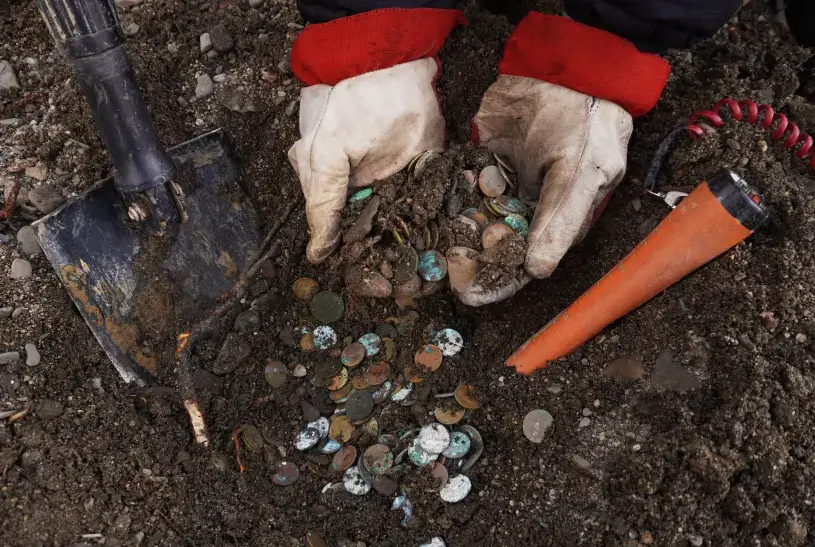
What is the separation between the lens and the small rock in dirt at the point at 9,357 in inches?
92.0

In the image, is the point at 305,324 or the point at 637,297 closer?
the point at 637,297

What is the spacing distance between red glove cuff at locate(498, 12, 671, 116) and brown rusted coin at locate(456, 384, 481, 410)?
1135mm

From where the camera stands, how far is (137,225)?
7.93 feet

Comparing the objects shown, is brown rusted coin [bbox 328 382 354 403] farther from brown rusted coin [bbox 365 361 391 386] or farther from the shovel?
the shovel

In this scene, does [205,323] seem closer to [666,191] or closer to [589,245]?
[589,245]

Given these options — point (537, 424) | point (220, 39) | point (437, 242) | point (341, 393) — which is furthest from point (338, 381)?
point (220, 39)

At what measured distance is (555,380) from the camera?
2197mm

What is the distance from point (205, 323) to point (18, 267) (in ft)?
2.37

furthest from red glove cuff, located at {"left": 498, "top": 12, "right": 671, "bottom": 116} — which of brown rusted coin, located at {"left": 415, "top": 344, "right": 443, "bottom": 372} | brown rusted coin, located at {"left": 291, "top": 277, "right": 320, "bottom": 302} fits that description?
brown rusted coin, located at {"left": 291, "top": 277, "right": 320, "bottom": 302}

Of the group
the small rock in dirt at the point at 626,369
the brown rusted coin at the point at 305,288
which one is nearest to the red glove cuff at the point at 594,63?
the small rock in dirt at the point at 626,369

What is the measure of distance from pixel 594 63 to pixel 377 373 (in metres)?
1.33

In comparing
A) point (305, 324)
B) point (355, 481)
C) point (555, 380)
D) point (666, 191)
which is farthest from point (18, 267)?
point (666, 191)

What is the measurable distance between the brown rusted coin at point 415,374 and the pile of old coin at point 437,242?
0.85 ft

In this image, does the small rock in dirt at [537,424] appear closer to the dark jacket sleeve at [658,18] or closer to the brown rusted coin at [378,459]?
the brown rusted coin at [378,459]
